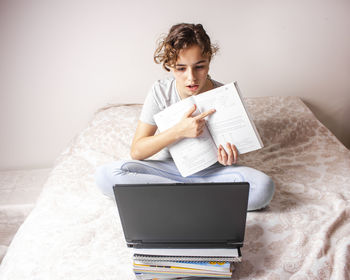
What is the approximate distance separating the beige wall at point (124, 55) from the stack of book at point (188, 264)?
1231 mm

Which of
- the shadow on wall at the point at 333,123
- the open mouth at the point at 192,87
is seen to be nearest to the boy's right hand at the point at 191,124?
the open mouth at the point at 192,87

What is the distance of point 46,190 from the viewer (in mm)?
1311

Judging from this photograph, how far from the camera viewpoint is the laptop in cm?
76

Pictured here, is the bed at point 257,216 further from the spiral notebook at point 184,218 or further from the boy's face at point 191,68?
the boy's face at point 191,68

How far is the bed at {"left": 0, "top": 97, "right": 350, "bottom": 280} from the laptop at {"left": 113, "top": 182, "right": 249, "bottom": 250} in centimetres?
13

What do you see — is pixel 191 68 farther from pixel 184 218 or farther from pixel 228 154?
pixel 184 218

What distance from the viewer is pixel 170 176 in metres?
1.22

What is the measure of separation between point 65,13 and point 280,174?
1372 mm

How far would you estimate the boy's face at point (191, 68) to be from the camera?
1.05 metres

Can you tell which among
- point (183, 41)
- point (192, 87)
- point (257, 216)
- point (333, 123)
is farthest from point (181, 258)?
point (333, 123)

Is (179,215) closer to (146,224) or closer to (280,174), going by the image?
(146,224)

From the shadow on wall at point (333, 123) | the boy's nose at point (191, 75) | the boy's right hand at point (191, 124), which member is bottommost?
the shadow on wall at point (333, 123)

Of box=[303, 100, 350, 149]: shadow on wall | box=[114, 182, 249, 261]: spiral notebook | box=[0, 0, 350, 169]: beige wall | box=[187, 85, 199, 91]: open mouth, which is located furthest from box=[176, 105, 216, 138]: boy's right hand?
box=[303, 100, 350, 149]: shadow on wall

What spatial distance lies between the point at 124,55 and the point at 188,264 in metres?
1.30
